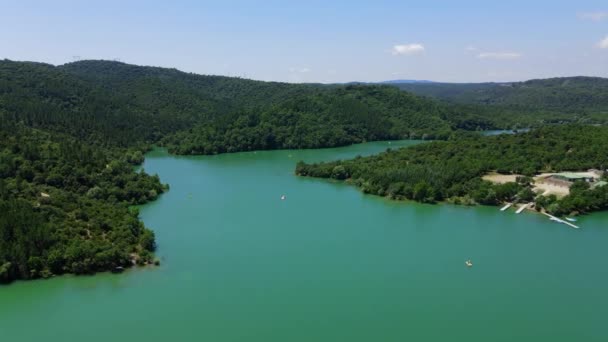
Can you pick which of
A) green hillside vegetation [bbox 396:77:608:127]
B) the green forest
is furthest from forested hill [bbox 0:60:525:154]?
green hillside vegetation [bbox 396:77:608:127]

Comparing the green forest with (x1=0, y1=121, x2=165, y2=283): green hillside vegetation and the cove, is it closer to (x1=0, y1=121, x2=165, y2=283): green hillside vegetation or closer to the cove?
(x1=0, y1=121, x2=165, y2=283): green hillside vegetation

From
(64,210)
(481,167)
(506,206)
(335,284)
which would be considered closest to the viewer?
(335,284)

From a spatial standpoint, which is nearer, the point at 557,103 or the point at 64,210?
the point at 64,210

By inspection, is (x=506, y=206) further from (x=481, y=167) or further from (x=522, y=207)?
(x=481, y=167)

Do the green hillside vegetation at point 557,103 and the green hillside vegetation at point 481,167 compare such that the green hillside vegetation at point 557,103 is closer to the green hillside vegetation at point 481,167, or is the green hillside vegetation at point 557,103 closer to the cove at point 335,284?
the green hillside vegetation at point 481,167

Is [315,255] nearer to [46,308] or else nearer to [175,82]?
Result: [46,308]

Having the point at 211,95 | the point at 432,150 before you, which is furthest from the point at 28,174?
the point at 211,95

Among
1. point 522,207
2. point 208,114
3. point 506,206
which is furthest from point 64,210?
point 208,114
